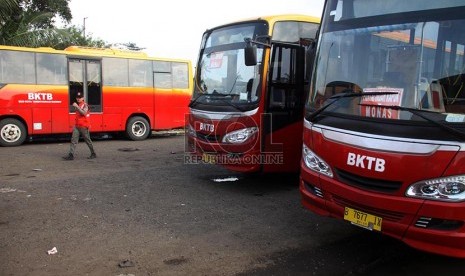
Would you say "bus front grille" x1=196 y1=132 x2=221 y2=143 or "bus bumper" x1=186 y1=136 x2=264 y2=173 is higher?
"bus front grille" x1=196 y1=132 x2=221 y2=143

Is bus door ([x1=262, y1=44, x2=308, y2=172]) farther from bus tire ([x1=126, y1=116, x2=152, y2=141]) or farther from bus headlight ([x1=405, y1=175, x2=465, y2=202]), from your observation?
bus tire ([x1=126, y1=116, x2=152, y2=141])

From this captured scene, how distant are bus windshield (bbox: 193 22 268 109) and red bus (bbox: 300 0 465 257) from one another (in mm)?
2151

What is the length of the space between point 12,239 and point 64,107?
897cm

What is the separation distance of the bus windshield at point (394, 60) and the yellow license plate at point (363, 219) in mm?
937

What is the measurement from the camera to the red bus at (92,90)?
12.5 m

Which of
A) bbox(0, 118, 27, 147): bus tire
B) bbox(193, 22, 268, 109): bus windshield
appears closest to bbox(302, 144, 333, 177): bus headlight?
bbox(193, 22, 268, 109): bus windshield

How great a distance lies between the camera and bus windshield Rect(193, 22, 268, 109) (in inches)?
268

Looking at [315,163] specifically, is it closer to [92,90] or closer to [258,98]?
[258,98]

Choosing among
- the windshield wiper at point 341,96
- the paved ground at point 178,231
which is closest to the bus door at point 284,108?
the paved ground at point 178,231

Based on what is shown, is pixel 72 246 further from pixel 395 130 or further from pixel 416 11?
pixel 416 11

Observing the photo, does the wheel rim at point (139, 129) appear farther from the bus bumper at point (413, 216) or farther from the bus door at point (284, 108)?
the bus bumper at point (413, 216)

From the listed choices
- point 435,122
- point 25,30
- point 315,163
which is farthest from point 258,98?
point 25,30

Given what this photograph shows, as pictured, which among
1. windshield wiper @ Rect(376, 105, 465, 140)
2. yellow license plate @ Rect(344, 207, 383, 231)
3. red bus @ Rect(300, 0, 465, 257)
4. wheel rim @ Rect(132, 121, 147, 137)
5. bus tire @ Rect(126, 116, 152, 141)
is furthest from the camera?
wheel rim @ Rect(132, 121, 147, 137)

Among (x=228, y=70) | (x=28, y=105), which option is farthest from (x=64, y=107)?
(x=228, y=70)
